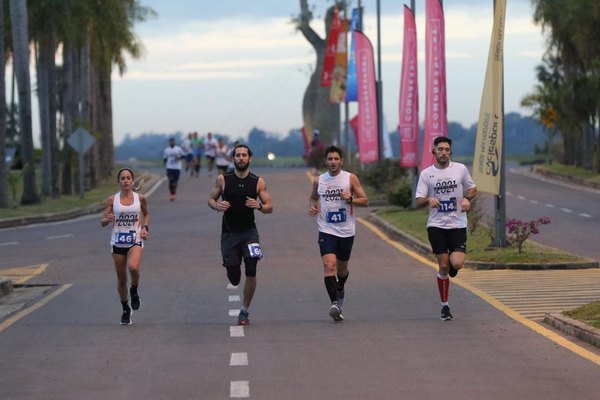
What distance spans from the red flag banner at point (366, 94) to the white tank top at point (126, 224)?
1036 inches

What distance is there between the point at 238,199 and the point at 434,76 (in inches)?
621

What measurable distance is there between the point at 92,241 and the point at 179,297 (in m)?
11.5

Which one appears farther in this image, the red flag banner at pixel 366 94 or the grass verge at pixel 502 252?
the red flag banner at pixel 366 94

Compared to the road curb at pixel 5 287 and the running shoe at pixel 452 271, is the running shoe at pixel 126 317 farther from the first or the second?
the road curb at pixel 5 287

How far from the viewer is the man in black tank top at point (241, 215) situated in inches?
596

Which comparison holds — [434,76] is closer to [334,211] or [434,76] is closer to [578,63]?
[334,211]

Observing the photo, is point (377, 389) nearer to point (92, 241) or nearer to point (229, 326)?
point (229, 326)

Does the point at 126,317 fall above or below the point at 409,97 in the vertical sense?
below

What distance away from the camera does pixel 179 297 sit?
18.6m

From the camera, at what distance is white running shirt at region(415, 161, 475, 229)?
15.5m

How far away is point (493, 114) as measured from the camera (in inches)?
914

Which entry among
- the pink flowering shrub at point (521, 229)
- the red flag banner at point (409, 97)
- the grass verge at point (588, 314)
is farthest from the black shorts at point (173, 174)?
the grass verge at point (588, 314)

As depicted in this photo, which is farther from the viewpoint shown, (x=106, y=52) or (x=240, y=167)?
(x=106, y=52)

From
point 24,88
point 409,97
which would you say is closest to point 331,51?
point 24,88
